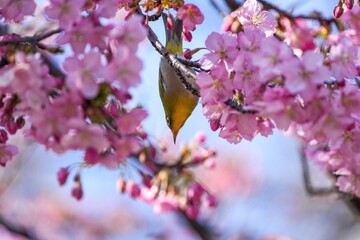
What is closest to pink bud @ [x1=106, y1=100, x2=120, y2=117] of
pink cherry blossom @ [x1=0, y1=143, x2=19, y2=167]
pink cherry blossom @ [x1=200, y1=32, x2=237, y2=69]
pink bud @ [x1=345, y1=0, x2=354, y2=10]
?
pink cherry blossom @ [x1=200, y1=32, x2=237, y2=69]

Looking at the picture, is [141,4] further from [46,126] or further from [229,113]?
[46,126]

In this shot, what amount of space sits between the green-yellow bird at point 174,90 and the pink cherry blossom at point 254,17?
26 centimetres

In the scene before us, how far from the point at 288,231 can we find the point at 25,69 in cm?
540

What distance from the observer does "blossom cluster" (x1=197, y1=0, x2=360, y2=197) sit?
1665 millimetres

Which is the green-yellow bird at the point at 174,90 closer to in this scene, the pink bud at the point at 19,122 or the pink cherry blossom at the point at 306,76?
the pink bud at the point at 19,122

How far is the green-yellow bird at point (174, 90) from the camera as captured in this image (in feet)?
8.14

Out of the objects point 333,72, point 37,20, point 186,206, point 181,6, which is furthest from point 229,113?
point 37,20

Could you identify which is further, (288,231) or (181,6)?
(288,231)

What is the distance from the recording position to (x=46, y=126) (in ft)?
5.32

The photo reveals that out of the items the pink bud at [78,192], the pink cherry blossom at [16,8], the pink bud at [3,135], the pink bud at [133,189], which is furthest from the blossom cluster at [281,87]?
the pink bud at [133,189]

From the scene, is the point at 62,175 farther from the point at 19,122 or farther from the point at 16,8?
the point at 16,8

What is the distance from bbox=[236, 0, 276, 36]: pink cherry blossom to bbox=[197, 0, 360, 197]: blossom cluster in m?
0.02

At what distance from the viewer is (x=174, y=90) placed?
98.2 inches

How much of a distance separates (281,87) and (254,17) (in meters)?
0.63
